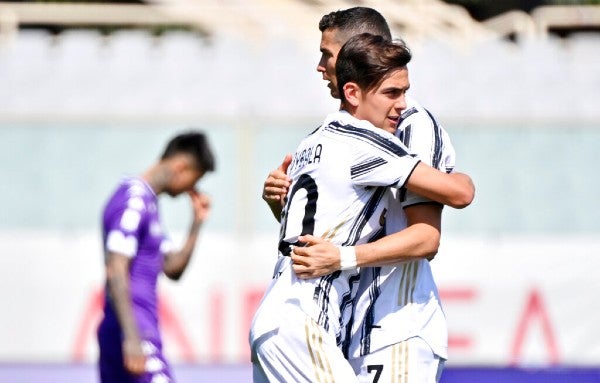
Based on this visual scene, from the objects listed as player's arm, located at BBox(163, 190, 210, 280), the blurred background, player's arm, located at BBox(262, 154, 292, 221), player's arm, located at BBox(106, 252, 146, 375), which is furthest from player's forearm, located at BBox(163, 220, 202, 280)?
the blurred background

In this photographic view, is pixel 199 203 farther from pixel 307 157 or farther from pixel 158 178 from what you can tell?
pixel 307 157

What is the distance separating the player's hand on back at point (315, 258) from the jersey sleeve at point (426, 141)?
0.94ft

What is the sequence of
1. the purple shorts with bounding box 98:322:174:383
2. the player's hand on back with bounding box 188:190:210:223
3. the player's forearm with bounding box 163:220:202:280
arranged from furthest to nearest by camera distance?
1. the player's hand on back with bounding box 188:190:210:223
2. the player's forearm with bounding box 163:220:202:280
3. the purple shorts with bounding box 98:322:174:383

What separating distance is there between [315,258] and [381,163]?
34 centimetres

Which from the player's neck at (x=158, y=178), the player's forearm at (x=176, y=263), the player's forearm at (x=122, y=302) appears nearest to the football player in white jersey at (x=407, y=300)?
the player's forearm at (x=122, y=302)

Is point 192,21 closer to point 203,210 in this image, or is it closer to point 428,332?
point 203,210

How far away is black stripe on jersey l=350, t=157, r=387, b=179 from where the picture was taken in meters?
3.57

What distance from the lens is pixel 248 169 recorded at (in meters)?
11.9

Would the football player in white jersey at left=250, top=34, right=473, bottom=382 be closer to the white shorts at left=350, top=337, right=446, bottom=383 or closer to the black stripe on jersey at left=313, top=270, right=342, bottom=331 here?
the black stripe on jersey at left=313, top=270, right=342, bottom=331

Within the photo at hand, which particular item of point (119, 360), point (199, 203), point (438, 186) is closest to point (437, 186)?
point (438, 186)

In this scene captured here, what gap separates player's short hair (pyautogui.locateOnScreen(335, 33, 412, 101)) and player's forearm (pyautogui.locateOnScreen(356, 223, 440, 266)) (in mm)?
449

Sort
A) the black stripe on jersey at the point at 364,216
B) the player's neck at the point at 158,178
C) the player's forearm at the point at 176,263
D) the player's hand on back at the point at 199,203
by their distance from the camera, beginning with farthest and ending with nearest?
1. the player's hand on back at the point at 199,203
2. the player's forearm at the point at 176,263
3. the player's neck at the point at 158,178
4. the black stripe on jersey at the point at 364,216

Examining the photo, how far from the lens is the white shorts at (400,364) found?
3750mm

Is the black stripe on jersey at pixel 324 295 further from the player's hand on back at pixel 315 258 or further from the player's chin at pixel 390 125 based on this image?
the player's chin at pixel 390 125
